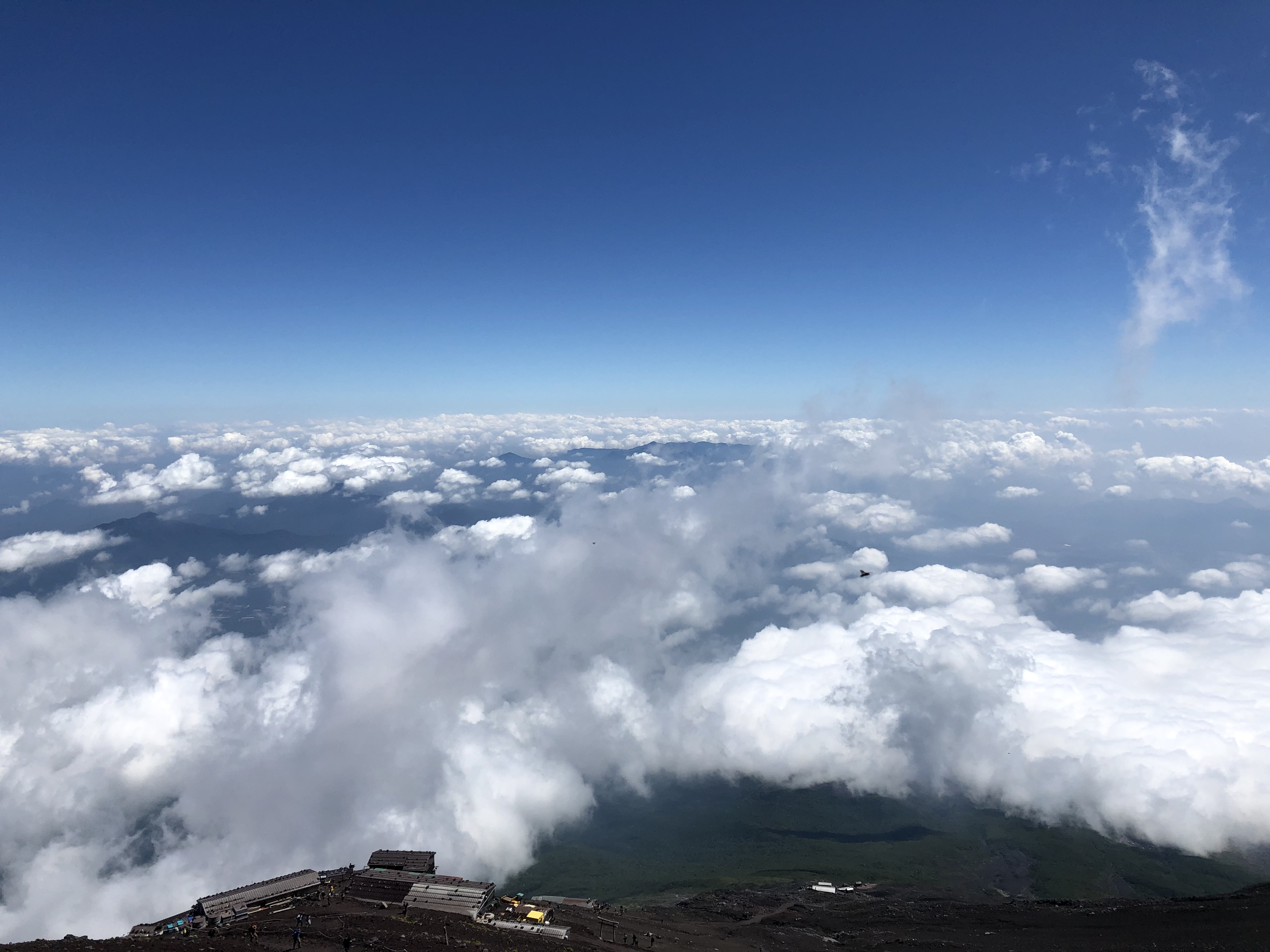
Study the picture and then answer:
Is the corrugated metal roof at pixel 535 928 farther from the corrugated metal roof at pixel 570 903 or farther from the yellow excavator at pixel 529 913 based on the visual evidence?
the corrugated metal roof at pixel 570 903

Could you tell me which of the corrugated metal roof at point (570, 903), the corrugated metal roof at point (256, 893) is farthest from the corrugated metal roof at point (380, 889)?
the corrugated metal roof at point (570, 903)

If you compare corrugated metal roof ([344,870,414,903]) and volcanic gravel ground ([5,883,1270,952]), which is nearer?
volcanic gravel ground ([5,883,1270,952])

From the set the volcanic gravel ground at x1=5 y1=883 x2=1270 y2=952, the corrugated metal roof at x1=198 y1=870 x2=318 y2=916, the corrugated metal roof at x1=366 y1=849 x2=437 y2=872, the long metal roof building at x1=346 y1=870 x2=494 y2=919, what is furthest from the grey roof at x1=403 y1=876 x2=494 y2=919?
the corrugated metal roof at x1=198 y1=870 x2=318 y2=916

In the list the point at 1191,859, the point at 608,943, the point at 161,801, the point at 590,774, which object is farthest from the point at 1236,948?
the point at 161,801

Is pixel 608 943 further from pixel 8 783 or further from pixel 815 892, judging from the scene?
pixel 8 783

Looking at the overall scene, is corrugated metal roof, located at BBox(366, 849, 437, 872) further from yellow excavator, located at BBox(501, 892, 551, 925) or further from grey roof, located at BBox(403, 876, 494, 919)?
yellow excavator, located at BBox(501, 892, 551, 925)

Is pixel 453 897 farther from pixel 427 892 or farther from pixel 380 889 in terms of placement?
pixel 380 889

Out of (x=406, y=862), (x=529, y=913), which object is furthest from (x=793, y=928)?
(x=406, y=862)
